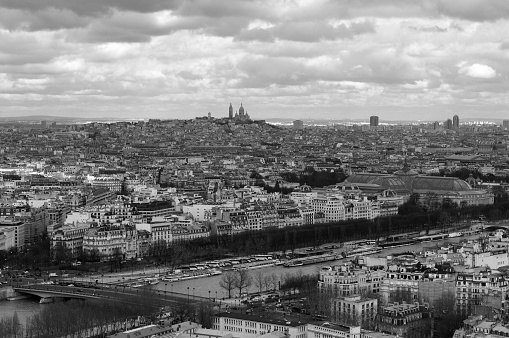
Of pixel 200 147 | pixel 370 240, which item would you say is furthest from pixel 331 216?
pixel 200 147

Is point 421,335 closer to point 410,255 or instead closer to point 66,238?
point 410,255

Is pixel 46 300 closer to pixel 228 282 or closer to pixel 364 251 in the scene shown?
pixel 228 282

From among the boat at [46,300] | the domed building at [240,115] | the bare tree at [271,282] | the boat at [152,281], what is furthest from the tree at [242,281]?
the domed building at [240,115]

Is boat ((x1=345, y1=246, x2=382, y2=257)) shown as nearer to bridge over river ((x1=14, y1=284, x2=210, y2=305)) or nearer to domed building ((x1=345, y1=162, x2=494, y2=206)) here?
bridge over river ((x1=14, y1=284, x2=210, y2=305))

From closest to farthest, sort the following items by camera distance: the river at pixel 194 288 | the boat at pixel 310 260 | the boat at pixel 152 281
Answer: the river at pixel 194 288 < the boat at pixel 152 281 < the boat at pixel 310 260

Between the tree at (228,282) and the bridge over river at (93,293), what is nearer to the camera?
the bridge over river at (93,293)

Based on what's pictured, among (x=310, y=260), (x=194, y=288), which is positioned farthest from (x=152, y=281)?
(x=310, y=260)

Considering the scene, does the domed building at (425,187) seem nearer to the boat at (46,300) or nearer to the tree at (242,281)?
the tree at (242,281)
